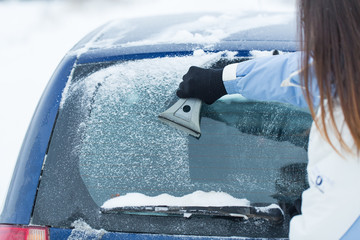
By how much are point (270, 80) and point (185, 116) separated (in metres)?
0.38

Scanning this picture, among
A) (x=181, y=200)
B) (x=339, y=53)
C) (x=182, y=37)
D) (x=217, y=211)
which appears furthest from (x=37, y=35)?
(x=339, y=53)

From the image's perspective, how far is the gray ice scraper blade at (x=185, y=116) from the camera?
5.01 ft

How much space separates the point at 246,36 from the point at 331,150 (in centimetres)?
103

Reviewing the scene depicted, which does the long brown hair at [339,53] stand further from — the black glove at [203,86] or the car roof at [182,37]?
the car roof at [182,37]

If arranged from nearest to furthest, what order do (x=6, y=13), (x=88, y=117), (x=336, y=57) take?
(x=336, y=57), (x=88, y=117), (x=6, y=13)

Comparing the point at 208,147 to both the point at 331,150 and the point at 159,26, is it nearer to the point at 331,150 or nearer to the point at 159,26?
the point at 331,150

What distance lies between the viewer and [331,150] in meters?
1.08

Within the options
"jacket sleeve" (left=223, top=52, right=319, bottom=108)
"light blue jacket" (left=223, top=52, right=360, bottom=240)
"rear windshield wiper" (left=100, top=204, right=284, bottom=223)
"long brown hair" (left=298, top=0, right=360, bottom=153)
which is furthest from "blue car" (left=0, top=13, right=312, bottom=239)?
"long brown hair" (left=298, top=0, right=360, bottom=153)

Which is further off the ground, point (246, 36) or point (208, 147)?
point (246, 36)

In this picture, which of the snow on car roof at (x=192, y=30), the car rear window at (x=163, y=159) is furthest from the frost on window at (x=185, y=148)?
the snow on car roof at (x=192, y=30)

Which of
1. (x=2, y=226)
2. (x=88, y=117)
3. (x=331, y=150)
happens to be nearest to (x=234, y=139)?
(x=331, y=150)

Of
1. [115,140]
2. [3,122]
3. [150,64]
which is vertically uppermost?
[150,64]

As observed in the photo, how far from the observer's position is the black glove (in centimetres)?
158

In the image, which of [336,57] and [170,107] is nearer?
[336,57]
